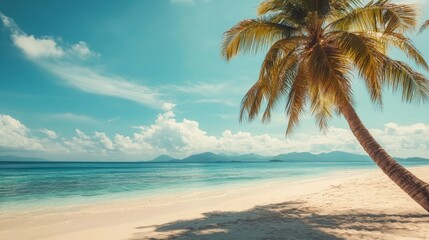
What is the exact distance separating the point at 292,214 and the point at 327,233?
2.64 metres

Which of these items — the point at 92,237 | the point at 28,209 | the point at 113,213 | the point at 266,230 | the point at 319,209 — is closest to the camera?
the point at 266,230

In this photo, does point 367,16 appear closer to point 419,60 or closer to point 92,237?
point 419,60

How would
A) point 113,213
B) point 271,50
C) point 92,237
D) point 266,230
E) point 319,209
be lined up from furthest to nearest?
1. point 113,213
2. point 319,209
3. point 271,50
4. point 92,237
5. point 266,230

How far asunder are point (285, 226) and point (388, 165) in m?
2.67

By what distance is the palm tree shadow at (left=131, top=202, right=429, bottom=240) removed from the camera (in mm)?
5953

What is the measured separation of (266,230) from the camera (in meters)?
6.41

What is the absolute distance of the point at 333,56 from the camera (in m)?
7.20

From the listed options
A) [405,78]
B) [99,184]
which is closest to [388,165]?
[405,78]

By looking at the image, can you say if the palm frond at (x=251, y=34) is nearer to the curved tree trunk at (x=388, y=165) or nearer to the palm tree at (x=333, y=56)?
the palm tree at (x=333, y=56)

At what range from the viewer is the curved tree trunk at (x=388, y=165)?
611 centimetres

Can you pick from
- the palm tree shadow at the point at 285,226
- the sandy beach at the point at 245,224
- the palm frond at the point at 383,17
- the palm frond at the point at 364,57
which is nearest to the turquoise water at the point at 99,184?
the sandy beach at the point at 245,224

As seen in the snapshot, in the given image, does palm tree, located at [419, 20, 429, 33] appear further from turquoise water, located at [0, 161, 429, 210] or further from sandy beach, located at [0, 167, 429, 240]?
turquoise water, located at [0, 161, 429, 210]

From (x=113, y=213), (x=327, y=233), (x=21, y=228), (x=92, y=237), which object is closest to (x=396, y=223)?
(x=327, y=233)

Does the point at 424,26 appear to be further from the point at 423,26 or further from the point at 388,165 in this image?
the point at 388,165
